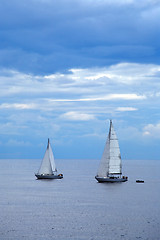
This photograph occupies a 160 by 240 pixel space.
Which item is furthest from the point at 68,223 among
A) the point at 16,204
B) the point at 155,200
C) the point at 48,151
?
the point at 48,151

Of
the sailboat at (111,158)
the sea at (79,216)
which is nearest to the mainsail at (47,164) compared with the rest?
the sailboat at (111,158)

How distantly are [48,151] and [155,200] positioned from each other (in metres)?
58.6

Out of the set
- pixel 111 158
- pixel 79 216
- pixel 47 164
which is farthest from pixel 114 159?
pixel 79 216

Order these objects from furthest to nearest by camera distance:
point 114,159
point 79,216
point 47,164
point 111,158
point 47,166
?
point 47,166, point 47,164, point 114,159, point 111,158, point 79,216

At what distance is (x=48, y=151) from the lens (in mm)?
153500

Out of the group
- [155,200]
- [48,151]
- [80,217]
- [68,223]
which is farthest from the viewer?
[48,151]

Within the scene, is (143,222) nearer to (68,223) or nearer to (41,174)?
(68,223)

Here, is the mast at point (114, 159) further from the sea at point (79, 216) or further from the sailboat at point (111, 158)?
the sea at point (79, 216)

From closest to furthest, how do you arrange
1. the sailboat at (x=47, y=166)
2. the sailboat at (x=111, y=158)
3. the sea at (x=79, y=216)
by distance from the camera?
1. the sea at (x=79, y=216)
2. the sailboat at (x=111, y=158)
3. the sailboat at (x=47, y=166)

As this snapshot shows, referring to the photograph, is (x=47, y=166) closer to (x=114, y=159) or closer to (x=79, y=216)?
(x=114, y=159)

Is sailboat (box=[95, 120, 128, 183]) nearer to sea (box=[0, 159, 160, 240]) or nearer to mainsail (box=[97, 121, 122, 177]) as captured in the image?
mainsail (box=[97, 121, 122, 177])

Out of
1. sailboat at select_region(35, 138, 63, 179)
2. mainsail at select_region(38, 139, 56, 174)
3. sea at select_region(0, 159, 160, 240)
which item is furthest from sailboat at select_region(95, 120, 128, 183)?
sailboat at select_region(35, 138, 63, 179)

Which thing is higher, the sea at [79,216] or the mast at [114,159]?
the mast at [114,159]

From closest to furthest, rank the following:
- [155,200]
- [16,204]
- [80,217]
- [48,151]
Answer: [80,217] → [16,204] → [155,200] → [48,151]
